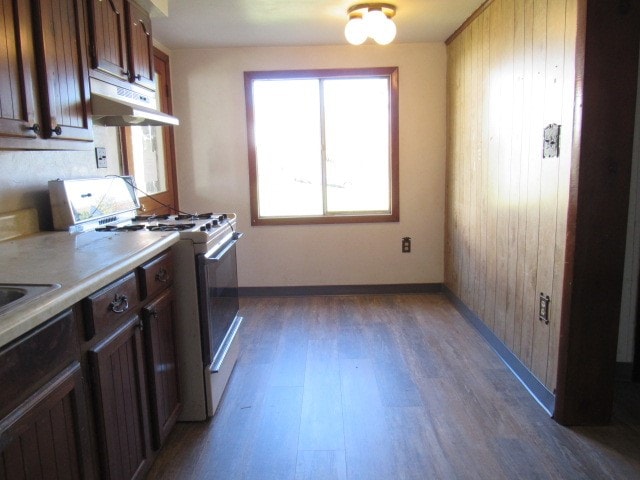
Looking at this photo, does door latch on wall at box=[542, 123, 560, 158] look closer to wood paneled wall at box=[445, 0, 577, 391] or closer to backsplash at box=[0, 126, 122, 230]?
wood paneled wall at box=[445, 0, 577, 391]

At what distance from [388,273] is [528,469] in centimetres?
258

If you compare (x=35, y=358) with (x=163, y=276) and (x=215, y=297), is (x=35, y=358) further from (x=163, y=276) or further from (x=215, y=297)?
(x=215, y=297)

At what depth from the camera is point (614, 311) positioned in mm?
2070

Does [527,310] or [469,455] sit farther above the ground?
[527,310]

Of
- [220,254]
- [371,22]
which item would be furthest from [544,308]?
[371,22]

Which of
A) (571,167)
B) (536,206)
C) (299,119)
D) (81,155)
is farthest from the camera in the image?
(299,119)

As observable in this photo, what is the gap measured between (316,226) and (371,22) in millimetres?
1798

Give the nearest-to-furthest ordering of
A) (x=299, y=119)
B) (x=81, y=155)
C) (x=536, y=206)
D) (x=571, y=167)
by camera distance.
Result: 1. (x=571, y=167)
2. (x=536, y=206)
3. (x=81, y=155)
4. (x=299, y=119)

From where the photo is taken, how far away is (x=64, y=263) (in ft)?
4.99

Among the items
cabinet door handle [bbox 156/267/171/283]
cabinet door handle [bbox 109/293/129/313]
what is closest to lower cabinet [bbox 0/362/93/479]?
cabinet door handle [bbox 109/293/129/313]

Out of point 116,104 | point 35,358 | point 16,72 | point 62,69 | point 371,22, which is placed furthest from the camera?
point 371,22

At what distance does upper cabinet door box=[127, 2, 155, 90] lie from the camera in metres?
2.51

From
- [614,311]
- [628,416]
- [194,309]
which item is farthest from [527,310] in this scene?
[194,309]

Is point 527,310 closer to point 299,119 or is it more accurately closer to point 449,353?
point 449,353
